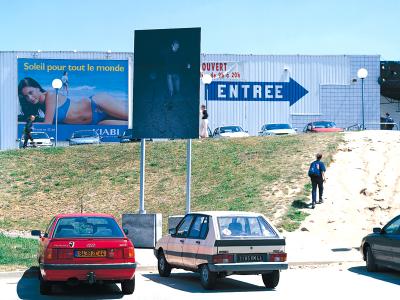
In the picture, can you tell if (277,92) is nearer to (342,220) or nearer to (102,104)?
(102,104)

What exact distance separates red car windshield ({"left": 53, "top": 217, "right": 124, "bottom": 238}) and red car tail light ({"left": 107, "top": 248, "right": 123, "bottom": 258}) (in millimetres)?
368

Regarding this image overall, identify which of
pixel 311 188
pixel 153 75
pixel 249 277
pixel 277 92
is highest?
pixel 277 92

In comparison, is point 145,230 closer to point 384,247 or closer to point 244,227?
point 384,247

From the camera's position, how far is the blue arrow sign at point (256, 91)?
5953 cm

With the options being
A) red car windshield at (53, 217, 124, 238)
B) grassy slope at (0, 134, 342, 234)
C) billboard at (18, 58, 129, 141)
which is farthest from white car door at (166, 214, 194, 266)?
billboard at (18, 58, 129, 141)

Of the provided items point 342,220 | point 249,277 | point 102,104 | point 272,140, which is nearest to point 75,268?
point 249,277

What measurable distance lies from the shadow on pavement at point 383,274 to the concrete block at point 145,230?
6.05 metres

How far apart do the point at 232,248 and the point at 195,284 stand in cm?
185

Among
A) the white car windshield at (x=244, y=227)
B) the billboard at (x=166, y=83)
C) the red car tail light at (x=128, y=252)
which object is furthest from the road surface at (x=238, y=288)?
the billboard at (x=166, y=83)

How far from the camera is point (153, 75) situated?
22547 millimetres

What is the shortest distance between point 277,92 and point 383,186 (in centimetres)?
3050

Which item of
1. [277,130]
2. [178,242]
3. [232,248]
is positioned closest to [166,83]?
[178,242]

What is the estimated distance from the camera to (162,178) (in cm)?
3416

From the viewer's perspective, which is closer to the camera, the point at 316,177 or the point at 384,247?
the point at 384,247
